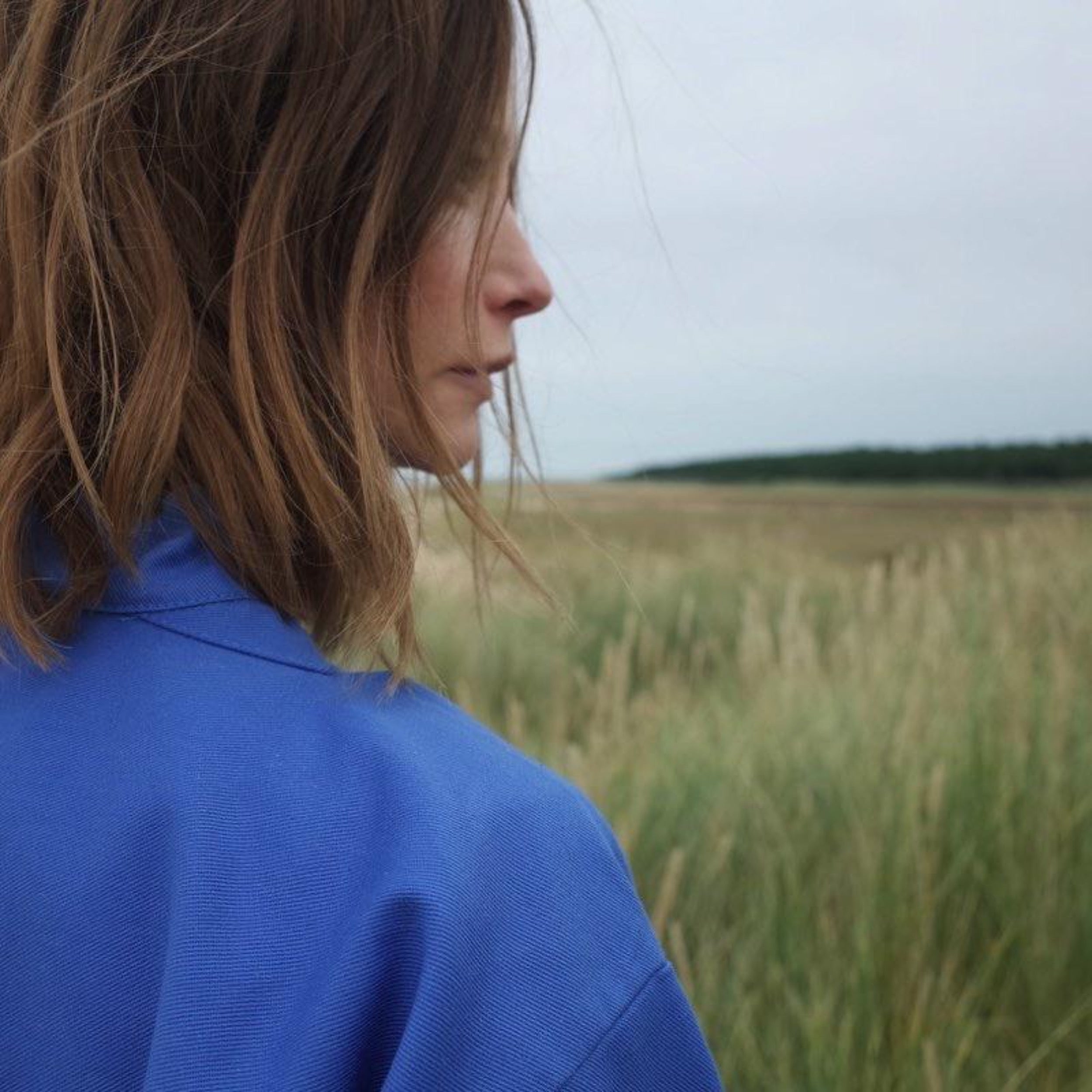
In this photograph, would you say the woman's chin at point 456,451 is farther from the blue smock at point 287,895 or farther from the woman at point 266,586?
the blue smock at point 287,895

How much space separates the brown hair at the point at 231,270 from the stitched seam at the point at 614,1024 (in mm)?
256

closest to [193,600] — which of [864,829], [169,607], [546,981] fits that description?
[169,607]

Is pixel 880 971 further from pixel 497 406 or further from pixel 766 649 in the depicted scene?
pixel 766 649

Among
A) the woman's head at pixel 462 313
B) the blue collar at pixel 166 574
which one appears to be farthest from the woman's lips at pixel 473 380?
the blue collar at pixel 166 574

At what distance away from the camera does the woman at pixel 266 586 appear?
0.73 m

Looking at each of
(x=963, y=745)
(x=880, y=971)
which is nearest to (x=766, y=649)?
(x=963, y=745)

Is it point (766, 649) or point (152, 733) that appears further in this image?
point (766, 649)

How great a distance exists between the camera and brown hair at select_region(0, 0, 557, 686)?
2.99 ft

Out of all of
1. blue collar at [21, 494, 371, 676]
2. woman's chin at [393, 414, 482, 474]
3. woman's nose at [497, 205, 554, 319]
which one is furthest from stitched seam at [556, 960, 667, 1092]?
woman's nose at [497, 205, 554, 319]

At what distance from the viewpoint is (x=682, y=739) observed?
144 inches

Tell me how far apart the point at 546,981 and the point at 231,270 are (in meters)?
0.50

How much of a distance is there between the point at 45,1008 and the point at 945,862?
241 cm

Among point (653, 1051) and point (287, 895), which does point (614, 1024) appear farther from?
point (287, 895)

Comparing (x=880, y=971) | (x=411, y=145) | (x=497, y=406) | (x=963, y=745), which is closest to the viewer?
(x=411, y=145)
